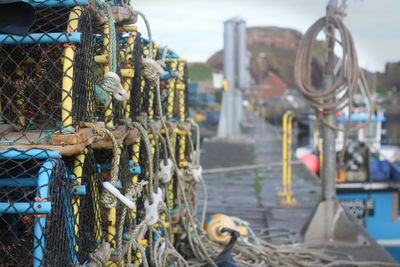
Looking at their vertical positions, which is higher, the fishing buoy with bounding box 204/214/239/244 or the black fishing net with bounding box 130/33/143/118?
the black fishing net with bounding box 130/33/143/118

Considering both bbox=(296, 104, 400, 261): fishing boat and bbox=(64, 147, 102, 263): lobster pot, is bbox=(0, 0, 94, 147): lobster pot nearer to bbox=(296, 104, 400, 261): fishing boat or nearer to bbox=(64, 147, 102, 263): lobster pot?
bbox=(64, 147, 102, 263): lobster pot

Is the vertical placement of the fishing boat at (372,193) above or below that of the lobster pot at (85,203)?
below

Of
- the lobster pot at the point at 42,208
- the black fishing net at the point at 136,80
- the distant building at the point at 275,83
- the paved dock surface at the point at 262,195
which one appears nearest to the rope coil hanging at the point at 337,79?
the paved dock surface at the point at 262,195

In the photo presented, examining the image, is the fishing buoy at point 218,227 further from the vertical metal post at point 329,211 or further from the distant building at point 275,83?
the distant building at point 275,83

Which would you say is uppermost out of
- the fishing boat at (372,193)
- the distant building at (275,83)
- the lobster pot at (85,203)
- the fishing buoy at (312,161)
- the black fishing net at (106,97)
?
the distant building at (275,83)

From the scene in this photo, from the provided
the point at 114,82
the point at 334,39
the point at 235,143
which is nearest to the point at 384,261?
the point at 334,39

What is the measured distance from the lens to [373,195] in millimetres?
10297

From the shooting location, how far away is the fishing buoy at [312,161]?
12258mm

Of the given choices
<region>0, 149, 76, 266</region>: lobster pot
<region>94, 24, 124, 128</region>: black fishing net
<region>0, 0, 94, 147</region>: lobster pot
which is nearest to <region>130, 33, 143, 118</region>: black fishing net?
<region>94, 24, 124, 128</region>: black fishing net

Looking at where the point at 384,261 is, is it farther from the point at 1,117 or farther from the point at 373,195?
the point at 373,195

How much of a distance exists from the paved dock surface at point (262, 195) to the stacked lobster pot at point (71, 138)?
9.58ft

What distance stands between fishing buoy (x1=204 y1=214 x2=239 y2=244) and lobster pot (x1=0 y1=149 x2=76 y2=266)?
2718 millimetres

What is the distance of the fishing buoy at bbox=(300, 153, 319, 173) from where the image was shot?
483 inches

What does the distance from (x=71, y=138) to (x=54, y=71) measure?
0.62 m
